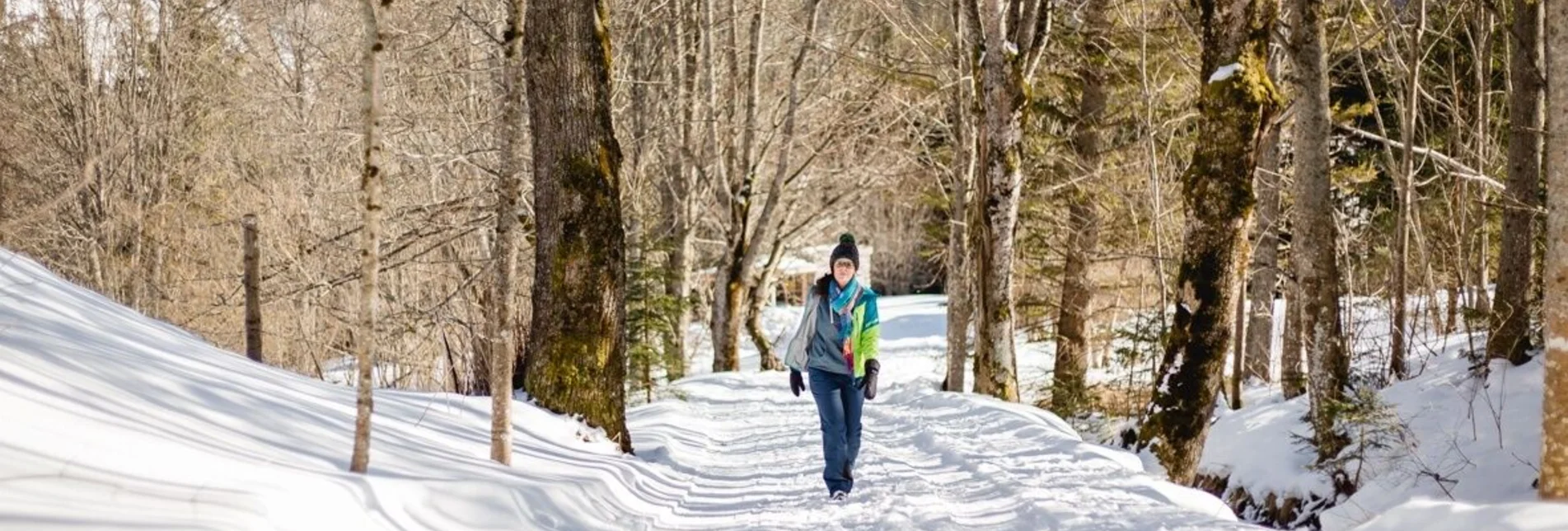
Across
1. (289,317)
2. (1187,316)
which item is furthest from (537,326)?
(289,317)

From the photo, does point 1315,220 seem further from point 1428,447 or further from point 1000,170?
point 1000,170

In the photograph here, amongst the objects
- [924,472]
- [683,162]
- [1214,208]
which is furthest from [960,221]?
[924,472]

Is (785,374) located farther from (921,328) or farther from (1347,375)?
(921,328)

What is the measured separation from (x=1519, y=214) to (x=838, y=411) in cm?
734

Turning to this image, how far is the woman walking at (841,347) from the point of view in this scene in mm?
7797

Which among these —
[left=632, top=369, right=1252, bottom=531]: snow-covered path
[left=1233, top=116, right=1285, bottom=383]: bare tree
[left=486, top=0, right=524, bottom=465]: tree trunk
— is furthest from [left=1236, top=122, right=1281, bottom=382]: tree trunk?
[left=486, top=0, right=524, bottom=465]: tree trunk

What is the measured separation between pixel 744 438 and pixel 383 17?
6977 millimetres

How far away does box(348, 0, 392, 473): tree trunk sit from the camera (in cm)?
573

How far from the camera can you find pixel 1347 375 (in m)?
10.6

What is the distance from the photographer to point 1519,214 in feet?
35.1

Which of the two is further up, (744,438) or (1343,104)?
(1343,104)

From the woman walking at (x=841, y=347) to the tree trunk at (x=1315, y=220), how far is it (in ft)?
15.5

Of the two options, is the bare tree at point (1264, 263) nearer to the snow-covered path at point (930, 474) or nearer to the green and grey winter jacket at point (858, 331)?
the snow-covered path at point (930, 474)

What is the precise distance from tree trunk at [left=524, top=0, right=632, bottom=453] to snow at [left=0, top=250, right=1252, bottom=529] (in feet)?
1.21
